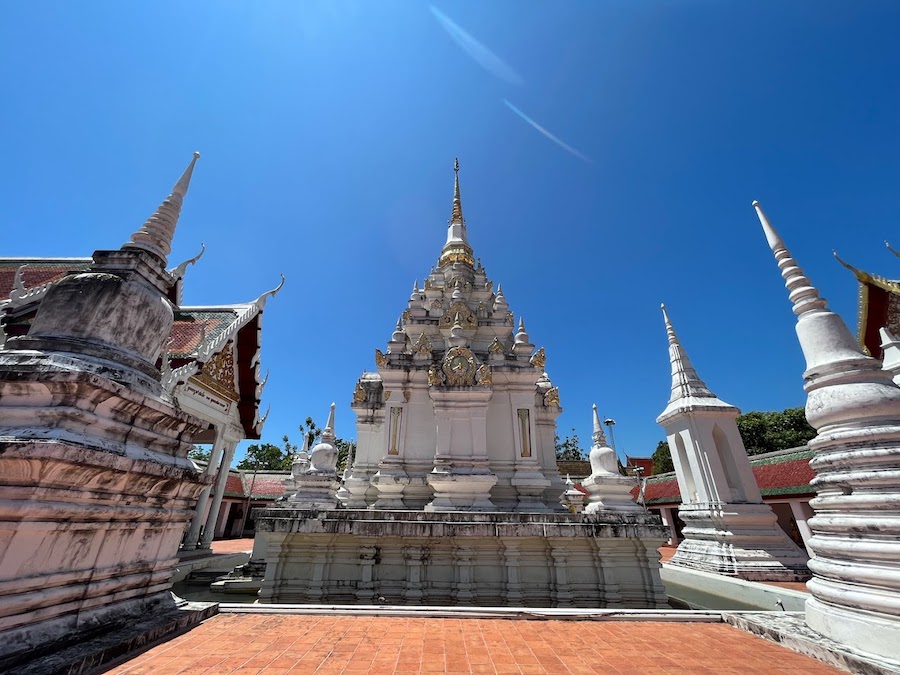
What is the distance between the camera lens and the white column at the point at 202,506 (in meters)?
15.4

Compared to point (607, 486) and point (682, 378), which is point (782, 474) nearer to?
point (682, 378)

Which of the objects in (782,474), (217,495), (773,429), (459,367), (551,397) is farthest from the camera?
(773,429)

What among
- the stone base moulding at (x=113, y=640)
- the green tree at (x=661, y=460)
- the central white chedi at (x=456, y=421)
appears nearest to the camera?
the stone base moulding at (x=113, y=640)

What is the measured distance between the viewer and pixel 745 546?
10070 millimetres

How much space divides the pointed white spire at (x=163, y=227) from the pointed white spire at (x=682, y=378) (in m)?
12.9

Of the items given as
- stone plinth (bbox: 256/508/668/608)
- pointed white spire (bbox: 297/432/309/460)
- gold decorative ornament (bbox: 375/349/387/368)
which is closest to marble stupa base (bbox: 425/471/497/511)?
stone plinth (bbox: 256/508/668/608)

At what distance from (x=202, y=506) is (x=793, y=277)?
65.0ft

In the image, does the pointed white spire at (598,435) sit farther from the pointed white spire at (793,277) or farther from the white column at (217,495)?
the white column at (217,495)

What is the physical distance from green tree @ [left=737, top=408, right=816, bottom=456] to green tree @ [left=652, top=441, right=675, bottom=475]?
749cm

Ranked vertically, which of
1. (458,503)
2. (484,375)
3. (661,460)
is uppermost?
(661,460)

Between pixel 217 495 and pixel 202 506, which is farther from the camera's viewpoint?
pixel 217 495

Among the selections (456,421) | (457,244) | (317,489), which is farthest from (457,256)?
(317,489)

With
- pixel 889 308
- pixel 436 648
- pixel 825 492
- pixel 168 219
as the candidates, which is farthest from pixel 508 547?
pixel 889 308

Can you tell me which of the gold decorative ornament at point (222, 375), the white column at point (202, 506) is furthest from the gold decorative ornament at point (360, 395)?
the white column at point (202, 506)
